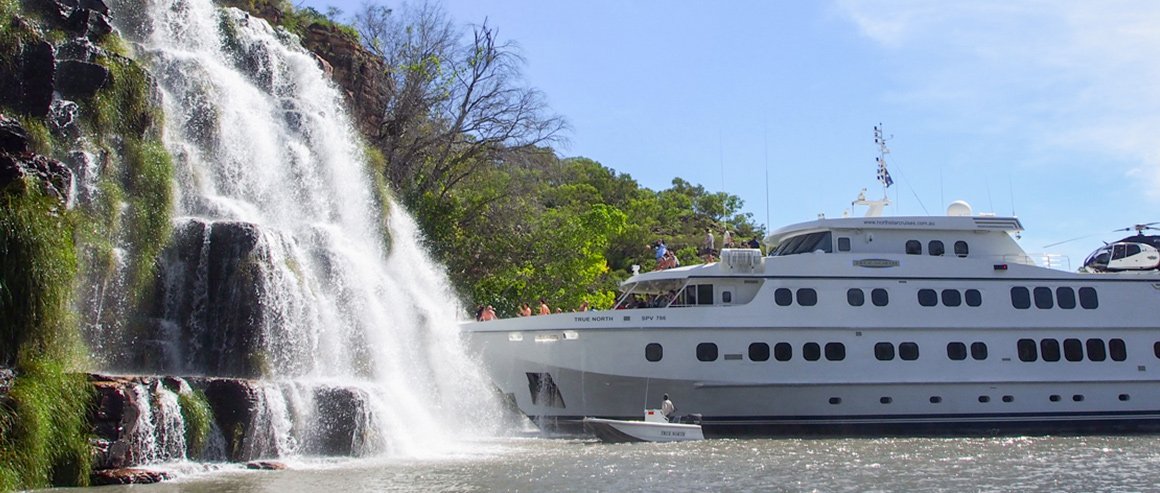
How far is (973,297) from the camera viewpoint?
2569 centimetres

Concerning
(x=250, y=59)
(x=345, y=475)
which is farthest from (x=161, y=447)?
(x=250, y=59)

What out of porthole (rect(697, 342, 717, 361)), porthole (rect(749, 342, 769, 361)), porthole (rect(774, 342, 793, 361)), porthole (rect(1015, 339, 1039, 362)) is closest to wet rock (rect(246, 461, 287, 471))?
→ porthole (rect(697, 342, 717, 361))

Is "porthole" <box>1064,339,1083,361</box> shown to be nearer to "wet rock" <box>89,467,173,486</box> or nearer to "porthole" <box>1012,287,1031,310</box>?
Answer: "porthole" <box>1012,287,1031,310</box>

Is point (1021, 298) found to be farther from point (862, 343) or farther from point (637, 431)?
point (637, 431)

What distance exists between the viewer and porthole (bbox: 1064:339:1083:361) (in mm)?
25750

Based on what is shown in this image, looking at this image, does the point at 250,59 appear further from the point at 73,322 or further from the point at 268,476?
the point at 268,476

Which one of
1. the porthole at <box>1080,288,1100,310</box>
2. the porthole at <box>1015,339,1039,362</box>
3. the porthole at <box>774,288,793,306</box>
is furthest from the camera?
the porthole at <box>1080,288,1100,310</box>

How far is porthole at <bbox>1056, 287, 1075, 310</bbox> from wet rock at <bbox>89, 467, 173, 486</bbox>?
841 inches

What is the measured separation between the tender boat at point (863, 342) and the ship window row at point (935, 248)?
0.04m

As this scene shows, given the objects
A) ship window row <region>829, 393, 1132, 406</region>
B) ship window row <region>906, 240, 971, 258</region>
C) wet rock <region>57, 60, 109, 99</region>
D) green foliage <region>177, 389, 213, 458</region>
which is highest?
wet rock <region>57, 60, 109, 99</region>

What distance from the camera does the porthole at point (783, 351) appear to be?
2452 cm

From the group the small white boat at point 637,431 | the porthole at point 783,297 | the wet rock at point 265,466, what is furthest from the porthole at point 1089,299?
the wet rock at point 265,466

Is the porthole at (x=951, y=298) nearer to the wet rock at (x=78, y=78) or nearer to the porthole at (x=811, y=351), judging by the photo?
the porthole at (x=811, y=351)

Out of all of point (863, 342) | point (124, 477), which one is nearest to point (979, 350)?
point (863, 342)
